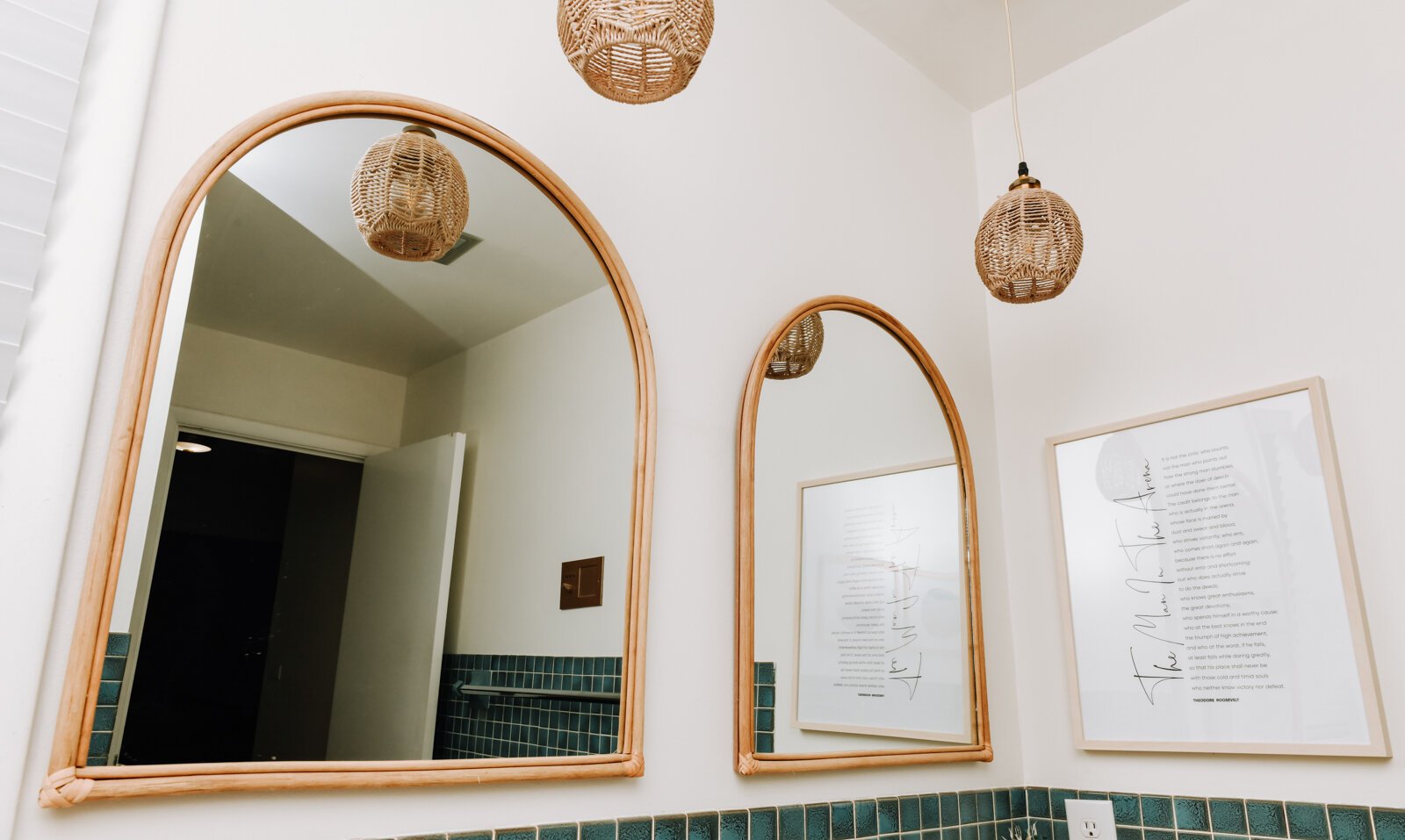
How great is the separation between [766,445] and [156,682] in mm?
978

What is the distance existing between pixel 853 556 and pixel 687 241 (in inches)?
26.2

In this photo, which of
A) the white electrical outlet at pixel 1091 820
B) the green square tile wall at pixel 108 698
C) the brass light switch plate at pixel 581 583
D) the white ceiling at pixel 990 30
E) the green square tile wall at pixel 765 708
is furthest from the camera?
the white ceiling at pixel 990 30

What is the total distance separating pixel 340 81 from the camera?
1.23 m

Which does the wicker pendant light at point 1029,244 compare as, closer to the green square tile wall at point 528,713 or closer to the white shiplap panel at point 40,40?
the green square tile wall at point 528,713

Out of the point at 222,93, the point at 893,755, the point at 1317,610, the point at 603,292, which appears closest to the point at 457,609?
the point at 603,292

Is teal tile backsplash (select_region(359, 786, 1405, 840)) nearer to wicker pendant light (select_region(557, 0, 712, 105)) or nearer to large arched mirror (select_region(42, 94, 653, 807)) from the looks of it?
large arched mirror (select_region(42, 94, 653, 807))

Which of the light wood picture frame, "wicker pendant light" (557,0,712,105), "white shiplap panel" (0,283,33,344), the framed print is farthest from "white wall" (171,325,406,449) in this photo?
the light wood picture frame

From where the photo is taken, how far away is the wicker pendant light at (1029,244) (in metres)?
1.60

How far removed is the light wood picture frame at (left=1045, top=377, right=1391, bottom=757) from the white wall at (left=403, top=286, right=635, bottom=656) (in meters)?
1.10

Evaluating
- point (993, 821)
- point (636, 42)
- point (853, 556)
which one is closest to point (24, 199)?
point (636, 42)

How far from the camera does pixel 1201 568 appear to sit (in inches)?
69.8

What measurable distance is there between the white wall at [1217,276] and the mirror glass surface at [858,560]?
28 centimetres

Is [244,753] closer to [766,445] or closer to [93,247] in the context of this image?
[93,247]

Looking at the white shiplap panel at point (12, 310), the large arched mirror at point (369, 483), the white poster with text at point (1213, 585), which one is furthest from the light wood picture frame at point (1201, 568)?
the white shiplap panel at point (12, 310)
